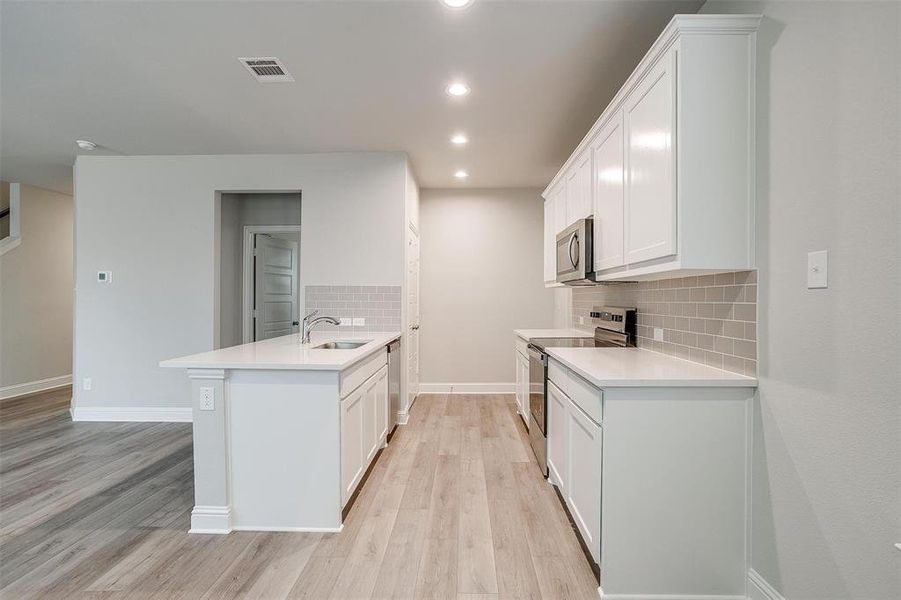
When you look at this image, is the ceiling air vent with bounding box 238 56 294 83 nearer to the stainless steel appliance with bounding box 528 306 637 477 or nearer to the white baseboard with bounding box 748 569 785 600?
the stainless steel appliance with bounding box 528 306 637 477

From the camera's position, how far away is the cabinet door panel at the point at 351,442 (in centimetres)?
235

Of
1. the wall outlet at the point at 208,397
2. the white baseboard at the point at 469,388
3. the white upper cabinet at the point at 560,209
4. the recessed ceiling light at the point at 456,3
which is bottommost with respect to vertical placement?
the white baseboard at the point at 469,388

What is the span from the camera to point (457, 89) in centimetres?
292

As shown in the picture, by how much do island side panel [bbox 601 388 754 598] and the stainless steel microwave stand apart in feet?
4.00

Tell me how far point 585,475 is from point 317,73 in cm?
277

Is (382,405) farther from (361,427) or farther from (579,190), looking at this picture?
(579,190)

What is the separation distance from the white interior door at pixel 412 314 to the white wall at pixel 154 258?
797 millimetres

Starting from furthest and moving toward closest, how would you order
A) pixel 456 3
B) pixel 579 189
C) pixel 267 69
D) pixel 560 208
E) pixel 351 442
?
pixel 560 208
pixel 579 189
pixel 267 69
pixel 351 442
pixel 456 3

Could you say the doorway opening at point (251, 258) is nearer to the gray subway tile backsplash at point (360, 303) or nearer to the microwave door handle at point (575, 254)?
the gray subway tile backsplash at point (360, 303)

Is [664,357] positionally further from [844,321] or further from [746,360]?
[844,321]

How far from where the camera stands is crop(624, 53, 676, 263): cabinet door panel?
1.79 m

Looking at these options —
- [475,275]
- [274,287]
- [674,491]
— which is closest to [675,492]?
[674,491]

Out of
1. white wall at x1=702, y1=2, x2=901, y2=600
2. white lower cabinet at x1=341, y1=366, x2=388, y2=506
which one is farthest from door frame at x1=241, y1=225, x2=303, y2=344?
white wall at x1=702, y1=2, x2=901, y2=600

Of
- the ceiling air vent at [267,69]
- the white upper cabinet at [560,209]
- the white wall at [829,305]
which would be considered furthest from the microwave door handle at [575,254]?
the ceiling air vent at [267,69]
